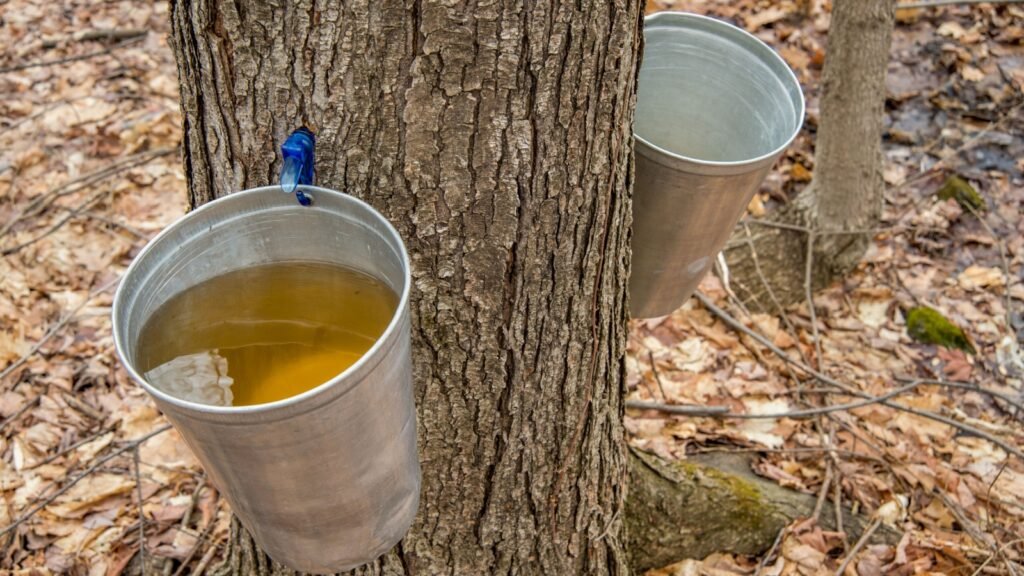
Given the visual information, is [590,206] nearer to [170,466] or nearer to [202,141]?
[202,141]

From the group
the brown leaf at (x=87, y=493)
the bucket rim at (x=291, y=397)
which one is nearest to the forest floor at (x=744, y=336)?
the brown leaf at (x=87, y=493)

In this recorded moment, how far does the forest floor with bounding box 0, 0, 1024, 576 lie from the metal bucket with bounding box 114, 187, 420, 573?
51.0 inches

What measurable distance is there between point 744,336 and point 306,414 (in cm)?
262

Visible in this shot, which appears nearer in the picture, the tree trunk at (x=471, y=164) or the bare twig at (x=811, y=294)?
the tree trunk at (x=471, y=164)

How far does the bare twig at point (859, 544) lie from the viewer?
2329 mm

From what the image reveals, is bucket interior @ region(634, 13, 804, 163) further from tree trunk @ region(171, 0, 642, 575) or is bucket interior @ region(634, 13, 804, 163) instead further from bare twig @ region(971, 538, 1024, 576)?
bare twig @ region(971, 538, 1024, 576)

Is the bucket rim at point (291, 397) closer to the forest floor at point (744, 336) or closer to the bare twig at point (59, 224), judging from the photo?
the forest floor at point (744, 336)

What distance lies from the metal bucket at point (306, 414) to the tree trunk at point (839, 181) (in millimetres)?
2580

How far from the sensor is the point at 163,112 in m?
4.20

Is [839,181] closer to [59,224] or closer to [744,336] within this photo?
[744,336]

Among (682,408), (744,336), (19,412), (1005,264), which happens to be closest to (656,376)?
(682,408)

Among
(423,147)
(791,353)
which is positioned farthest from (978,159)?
(423,147)

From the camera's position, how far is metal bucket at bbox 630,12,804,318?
4.99 feet

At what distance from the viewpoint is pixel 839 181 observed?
3541mm
